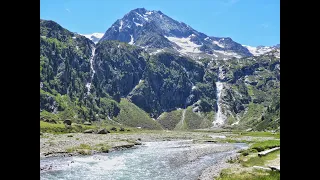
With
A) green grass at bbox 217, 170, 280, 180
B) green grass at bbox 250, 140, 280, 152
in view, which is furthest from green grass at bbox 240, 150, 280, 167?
green grass at bbox 250, 140, 280, 152

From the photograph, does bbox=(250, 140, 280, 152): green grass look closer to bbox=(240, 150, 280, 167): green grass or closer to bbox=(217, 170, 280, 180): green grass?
bbox=(240, 150, 280, 167): green grass

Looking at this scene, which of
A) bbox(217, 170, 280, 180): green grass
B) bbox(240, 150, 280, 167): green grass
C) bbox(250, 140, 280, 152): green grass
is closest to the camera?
bbox(217, 170, 280, 180): green grass

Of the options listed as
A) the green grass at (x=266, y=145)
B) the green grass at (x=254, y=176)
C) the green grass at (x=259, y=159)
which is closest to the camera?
the green grass at (x=254, y=176)

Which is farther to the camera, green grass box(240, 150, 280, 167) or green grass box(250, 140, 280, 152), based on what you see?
green grass box(250, 140, 280, 152)

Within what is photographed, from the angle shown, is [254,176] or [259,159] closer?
[254,176]

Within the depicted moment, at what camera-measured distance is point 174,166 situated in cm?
5238

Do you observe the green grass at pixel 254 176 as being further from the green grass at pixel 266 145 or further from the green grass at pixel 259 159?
the green grass at pixel 266 145

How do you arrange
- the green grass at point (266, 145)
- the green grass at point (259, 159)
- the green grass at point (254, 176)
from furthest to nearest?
1. the green grass at point (266, 145)
2. the green grass at point (259, 159)
3. the green grass at point (254, 176)

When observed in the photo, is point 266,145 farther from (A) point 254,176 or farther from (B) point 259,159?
(A) point 254,176

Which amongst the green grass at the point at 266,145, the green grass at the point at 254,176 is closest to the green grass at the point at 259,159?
the green grass at the point at 254,176

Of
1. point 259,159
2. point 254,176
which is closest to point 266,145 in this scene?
point 259,159

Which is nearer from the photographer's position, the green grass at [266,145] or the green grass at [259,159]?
the green grass at [259,159]
